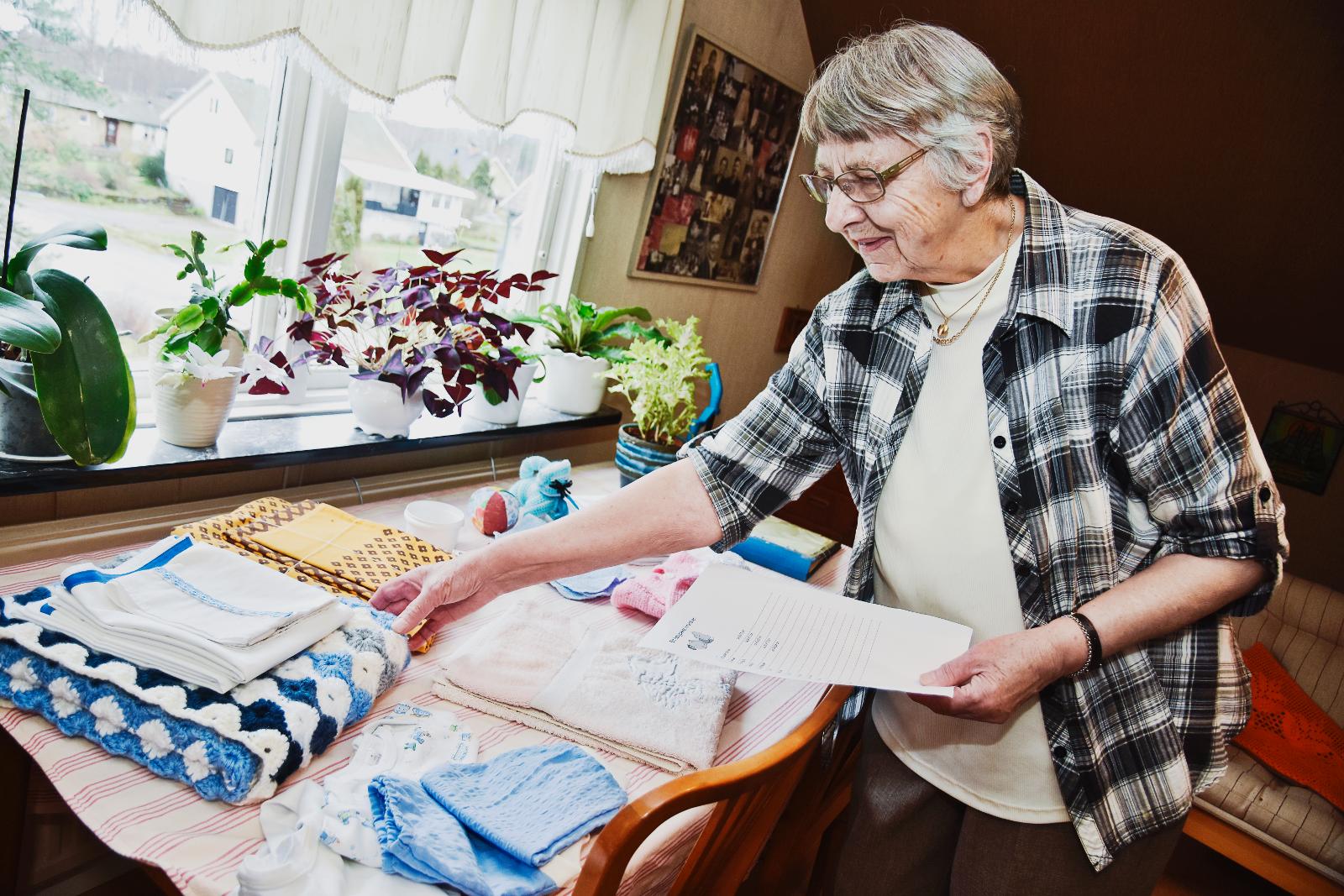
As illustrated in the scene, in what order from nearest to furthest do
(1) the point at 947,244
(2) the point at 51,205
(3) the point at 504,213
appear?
(1) the point at 947,244, (2) the point at 51,205, (3) the point at 504,213

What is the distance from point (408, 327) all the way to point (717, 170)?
4.21 ft

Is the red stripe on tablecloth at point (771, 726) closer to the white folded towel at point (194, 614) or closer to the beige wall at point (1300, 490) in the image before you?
the white folded towel at point (194, 614)

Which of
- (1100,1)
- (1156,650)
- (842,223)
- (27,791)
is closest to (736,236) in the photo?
(1100,1)

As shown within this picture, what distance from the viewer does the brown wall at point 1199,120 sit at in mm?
2410

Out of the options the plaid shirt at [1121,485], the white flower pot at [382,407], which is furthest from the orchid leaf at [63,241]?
the plaid shirt at [1121,485]

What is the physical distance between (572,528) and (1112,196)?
281cm

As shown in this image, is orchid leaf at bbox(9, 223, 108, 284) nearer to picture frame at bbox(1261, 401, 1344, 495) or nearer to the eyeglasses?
the eyeglasses

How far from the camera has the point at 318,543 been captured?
53.8 inches

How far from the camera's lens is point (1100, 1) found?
8.15 ft

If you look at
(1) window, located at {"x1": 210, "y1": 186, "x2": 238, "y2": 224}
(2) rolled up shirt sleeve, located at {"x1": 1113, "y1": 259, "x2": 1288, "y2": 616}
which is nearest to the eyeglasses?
(2) rolled up shirt sleeve, located at {"x1": 1113, "y1": 259, "x2": 1288, "y2": 616}

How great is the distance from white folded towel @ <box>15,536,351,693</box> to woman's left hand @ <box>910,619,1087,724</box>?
691 mm

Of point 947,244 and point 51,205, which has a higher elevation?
point 947,244

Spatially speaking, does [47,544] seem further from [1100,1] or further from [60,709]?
[1100,1]

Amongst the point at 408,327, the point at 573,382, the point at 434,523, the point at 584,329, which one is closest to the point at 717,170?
the point at 584,329
